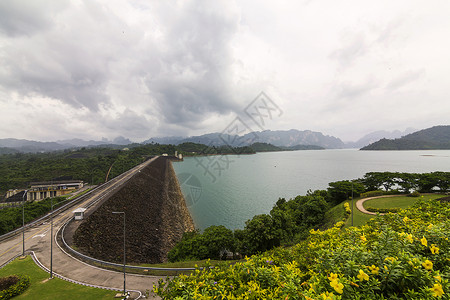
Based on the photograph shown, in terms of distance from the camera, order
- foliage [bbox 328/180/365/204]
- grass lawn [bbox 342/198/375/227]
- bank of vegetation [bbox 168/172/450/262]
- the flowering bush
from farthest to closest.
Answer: foliage [bbox 328/180/365/204] → grass lawn [bbox 342/198/375/227] → bank of vegetation [bbox 168/172/450/262] → the flowering bush

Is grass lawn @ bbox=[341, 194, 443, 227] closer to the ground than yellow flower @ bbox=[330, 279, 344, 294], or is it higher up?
closer to the ground

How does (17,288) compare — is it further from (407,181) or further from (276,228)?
(407,181)

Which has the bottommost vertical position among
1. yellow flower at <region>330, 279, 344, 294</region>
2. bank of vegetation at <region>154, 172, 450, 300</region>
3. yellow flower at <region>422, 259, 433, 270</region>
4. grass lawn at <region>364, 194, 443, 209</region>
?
grass lawn at <region>364, 194, 443, 209</region>

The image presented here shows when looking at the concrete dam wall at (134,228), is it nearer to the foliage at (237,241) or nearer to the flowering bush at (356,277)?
the foliage at (237,241)

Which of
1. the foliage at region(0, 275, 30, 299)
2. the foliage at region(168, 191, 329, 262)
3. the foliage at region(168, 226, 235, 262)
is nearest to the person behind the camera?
the foliage at region(0, 275, 30, 299)

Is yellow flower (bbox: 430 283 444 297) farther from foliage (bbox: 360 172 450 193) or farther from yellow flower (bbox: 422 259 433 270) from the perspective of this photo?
foliage (bbox: 360 172 450 193)

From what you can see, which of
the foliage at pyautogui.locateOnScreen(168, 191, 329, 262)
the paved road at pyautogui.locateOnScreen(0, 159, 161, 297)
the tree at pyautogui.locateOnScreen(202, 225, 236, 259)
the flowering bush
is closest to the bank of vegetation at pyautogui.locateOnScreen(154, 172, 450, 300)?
the flowering bush

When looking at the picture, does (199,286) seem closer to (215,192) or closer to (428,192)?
(428,192)
